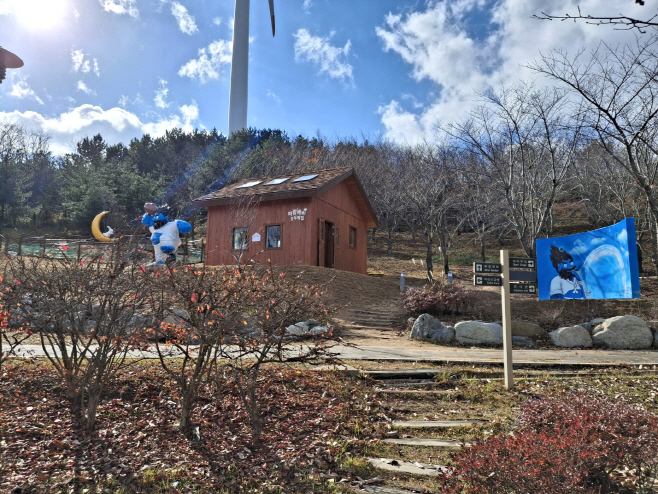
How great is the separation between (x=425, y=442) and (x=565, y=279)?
10.2 metres

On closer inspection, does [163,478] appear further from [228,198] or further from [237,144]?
[237,144]

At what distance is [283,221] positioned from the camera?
18984mm

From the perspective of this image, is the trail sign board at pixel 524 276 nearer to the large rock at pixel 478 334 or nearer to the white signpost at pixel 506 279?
the white signpost at pixel 506 279

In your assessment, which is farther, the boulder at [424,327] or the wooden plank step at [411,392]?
the boulder at [424,327]

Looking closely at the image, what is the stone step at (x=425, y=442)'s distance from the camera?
4438mm

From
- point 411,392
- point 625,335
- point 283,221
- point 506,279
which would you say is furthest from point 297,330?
point 283,221

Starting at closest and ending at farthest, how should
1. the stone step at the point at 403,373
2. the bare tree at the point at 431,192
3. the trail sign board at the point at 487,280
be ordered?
the trail sign board at the point at 487,280 → the stone step at the point at 403,373 → the bare tree at the point at 431,192

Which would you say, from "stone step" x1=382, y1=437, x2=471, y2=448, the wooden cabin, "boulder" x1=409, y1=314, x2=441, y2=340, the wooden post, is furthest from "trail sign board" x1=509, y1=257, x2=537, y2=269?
the wooden cabin

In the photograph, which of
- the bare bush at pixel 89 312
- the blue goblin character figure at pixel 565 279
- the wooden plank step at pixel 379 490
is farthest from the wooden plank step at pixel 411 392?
the blue goblin character figure at pixel 565 279

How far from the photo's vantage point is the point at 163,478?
3.84 meters

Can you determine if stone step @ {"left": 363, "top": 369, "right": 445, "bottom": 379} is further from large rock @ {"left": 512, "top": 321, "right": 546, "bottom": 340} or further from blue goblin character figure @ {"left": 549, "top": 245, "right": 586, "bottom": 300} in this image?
blue goblin character figure @ {"left": 549, "top": 245, "right": 586, "bottom": 300}

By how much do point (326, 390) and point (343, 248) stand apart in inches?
621

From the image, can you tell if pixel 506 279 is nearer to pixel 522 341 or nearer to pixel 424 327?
pixel 522 341

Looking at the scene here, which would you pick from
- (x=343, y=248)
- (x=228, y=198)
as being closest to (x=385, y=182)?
(x=343, y=248)
